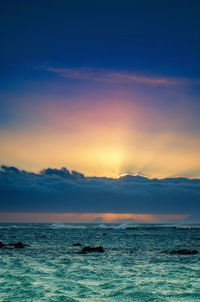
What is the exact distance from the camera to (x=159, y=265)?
Result: 26.2 m

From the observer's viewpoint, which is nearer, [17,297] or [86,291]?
[17,297]

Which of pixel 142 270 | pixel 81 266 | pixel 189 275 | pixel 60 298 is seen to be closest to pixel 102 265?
pixel 81 266

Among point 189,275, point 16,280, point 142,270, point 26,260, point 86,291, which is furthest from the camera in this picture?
point 26,260

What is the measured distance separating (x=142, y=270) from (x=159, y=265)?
3.13 m

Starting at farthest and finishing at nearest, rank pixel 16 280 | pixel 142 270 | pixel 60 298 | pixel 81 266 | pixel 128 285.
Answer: pixel 81 266, pixel 142 270, pixel 16 280, pixel 128 285, pixel 60 298

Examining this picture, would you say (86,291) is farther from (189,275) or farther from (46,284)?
(189,275)

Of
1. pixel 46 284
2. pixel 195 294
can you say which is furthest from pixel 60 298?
pixel 195 294

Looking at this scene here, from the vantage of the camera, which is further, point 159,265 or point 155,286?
point 159,265

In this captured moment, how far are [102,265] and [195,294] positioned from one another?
11.3 meters

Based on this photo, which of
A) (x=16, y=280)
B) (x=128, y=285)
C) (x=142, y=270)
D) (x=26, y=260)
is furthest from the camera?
(x=26, y=260)

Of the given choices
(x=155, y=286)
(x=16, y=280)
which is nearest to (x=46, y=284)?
(x=16, y=280)

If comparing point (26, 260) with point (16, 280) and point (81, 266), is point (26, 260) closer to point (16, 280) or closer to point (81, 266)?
point (81, 266)

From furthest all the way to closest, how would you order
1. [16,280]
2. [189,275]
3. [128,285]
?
1. [189,275]
2. [16,280]
3. [128,285]

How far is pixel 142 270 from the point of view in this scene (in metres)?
23.7
